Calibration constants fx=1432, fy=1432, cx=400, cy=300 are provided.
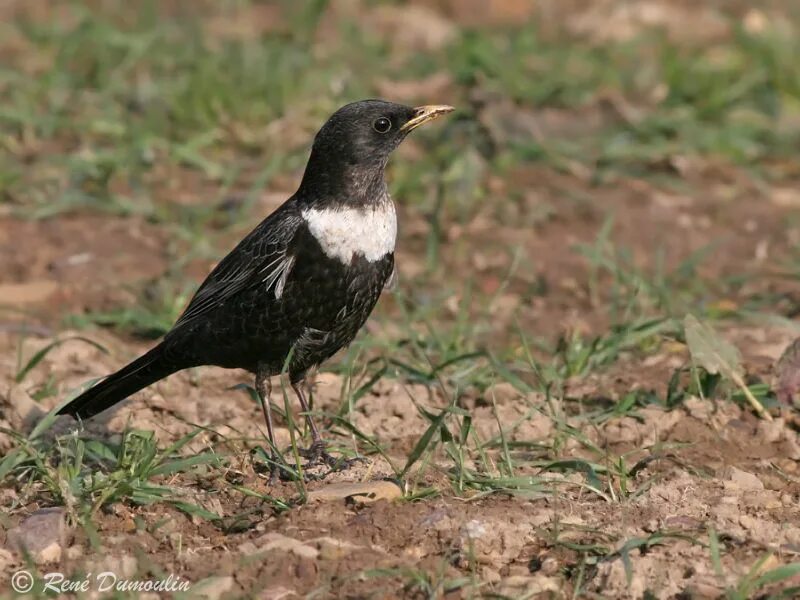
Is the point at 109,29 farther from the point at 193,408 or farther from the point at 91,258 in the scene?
the point at 193,408

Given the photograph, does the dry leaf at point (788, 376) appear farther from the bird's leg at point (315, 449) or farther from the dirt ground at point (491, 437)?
the bird's leg at point (315, 449)

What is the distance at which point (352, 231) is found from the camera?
525 centimetres

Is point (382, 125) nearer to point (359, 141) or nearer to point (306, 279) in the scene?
point (359, 141)

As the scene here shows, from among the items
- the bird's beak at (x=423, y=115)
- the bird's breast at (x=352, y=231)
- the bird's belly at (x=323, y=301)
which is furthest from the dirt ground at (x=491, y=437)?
the bird's beak at (x=423, y=115)

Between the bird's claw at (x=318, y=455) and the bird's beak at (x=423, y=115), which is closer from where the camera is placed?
the bird's claw at (x=318, y=455)

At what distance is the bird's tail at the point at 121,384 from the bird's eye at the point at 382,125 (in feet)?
3.91

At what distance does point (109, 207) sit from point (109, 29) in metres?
2.11

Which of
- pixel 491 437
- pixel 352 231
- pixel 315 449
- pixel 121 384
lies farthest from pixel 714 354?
pixel 121 384

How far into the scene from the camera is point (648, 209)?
7.98m

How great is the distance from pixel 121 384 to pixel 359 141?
1.30 meters

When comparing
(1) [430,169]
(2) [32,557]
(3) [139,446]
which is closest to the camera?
(2) [32,557]

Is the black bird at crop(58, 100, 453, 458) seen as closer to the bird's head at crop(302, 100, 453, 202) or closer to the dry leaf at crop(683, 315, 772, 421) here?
the bird's head at crop(302, 100, 453, 202)

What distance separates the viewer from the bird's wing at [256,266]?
5.24 m

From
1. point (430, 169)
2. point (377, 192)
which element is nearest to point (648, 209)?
point (430, 169)
